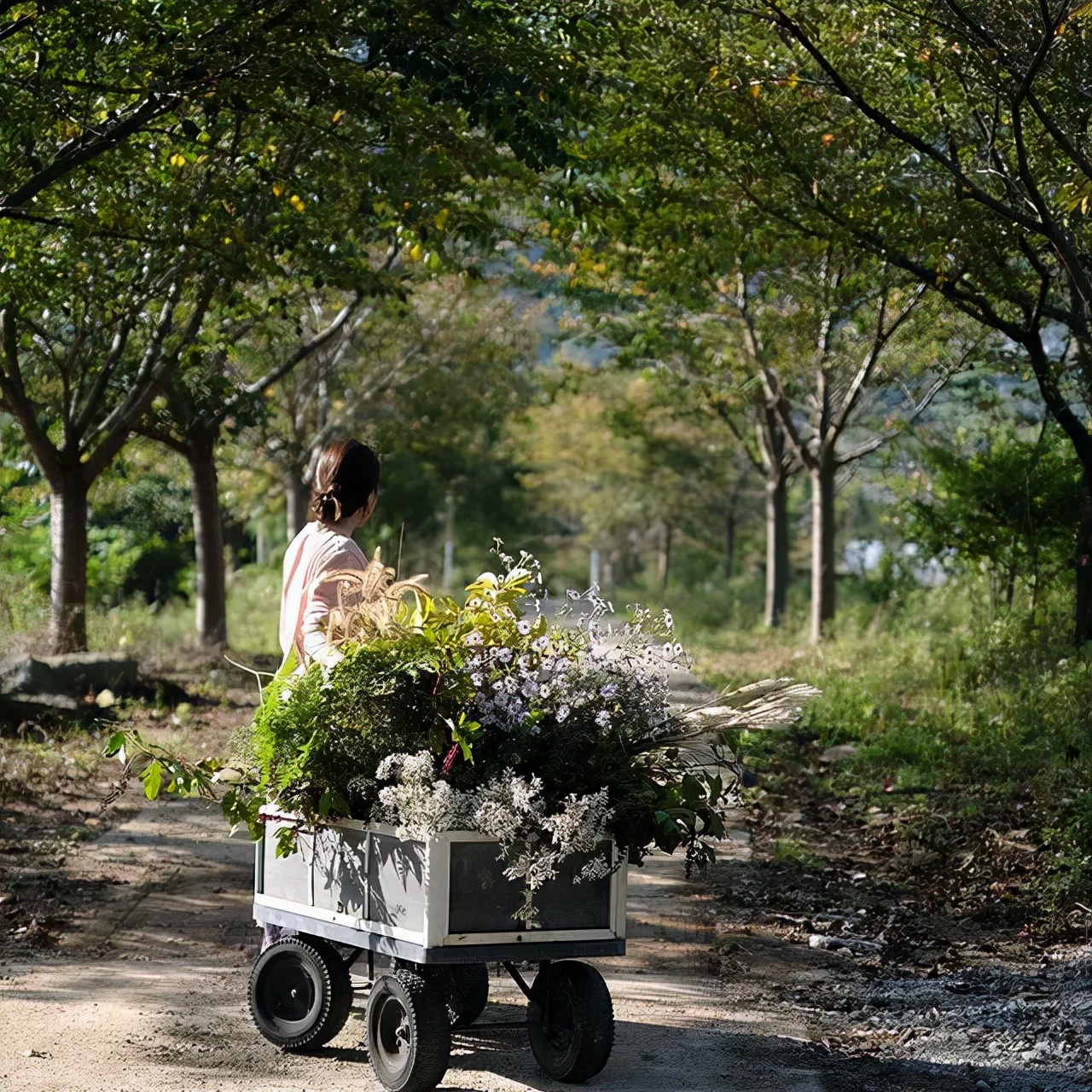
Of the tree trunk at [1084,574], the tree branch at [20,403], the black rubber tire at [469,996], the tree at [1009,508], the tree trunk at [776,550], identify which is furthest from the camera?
the tree trunk at [776,550]

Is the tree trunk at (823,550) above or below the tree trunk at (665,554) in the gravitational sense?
below

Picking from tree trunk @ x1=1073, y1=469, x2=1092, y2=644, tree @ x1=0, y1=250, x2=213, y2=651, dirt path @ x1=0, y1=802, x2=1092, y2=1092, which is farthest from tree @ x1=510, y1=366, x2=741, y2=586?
dirt path @ x1=0, y1=802, x2=1092, y2=1092

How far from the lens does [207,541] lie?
19.0 metres

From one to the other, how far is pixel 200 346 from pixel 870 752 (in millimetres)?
7345

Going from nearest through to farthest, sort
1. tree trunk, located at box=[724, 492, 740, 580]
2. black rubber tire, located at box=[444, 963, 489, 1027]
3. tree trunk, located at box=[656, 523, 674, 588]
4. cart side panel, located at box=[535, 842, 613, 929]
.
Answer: cart side panel, located at box=[535, 842, 613, 929], black rubber tire, located at box=[444, 963, 489, 1027], tree trunk, located at box=[724, 492, 740, 580], tree trunk, located at box=[656, 523, 674, 588]

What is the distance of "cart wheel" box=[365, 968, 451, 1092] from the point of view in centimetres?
467

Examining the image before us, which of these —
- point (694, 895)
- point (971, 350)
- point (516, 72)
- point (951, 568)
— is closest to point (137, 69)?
point (516, 72)

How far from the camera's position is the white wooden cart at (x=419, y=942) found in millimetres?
4633

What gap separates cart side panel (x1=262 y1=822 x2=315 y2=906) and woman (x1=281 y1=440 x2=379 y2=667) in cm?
63

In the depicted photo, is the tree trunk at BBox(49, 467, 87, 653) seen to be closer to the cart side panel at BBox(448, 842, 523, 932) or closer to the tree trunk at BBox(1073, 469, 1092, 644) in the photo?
the tree trunk at BBox(1073, 469, 1092, 644)

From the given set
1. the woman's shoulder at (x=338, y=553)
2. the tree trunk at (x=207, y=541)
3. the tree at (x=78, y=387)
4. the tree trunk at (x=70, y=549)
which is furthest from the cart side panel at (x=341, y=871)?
the tree trunk at (x=207, y=541)

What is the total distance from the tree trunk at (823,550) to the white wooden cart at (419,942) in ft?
49.9

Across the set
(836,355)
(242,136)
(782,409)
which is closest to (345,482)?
(242,136)

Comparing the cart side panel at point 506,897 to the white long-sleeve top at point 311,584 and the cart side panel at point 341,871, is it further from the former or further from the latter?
the white long-sleeve top at point 311,584
